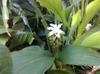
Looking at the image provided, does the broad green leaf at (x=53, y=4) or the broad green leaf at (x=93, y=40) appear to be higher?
the broad green leaf at (x=53, y=4)

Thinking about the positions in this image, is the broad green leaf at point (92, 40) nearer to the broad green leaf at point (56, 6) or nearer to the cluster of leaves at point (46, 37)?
the cluster of leaves at point (46, 37)

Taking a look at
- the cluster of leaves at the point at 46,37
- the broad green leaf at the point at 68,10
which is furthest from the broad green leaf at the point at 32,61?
the broad green leaf at the point at 68,10

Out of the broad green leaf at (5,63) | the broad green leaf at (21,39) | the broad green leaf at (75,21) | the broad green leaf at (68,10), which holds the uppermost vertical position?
the broad green leaf at (68,10)

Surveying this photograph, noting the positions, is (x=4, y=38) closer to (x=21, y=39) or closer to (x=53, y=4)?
(x=21, y=39)

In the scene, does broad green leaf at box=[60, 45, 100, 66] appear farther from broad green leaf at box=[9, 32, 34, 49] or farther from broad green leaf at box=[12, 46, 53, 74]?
broad green leaf at box=[9, 32, 34, 49]

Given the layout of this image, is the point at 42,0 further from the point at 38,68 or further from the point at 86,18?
the point at 38,68

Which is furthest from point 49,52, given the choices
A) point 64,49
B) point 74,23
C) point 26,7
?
point 26,7

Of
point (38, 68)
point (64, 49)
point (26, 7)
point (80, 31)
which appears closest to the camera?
point (38, 68)

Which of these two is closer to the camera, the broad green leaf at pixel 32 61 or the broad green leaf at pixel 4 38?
the broad green leaf at pixel 32 61

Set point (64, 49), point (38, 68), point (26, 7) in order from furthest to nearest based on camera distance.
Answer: point (26, 7) < point (64, 49) < point (38, 68)
